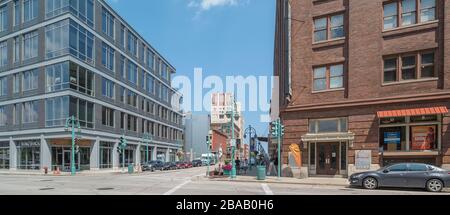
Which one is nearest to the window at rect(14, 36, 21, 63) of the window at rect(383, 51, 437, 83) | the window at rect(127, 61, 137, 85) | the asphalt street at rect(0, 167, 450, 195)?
the window at rect(127, 61, 137, 85)

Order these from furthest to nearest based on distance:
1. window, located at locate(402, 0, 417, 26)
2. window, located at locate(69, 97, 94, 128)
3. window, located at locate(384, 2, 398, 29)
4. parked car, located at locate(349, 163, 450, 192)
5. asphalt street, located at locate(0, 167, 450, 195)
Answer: window, located at locate(69, 97, 94, 128)
window, located at locate(384, 2, 398, 29)
window, located at locate(402, 0, 417, 26)
parked car, located at locate(349, 163, 450, 192)
asphalt street, located at locate(0, 167, 450, 195)

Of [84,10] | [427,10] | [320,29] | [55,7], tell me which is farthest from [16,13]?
[427,10]

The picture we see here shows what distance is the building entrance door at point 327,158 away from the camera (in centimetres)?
2648

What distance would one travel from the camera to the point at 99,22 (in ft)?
166

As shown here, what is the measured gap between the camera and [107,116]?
169 ft

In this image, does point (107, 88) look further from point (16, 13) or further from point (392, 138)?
point (392, 138)

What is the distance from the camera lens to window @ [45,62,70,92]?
42.8 m

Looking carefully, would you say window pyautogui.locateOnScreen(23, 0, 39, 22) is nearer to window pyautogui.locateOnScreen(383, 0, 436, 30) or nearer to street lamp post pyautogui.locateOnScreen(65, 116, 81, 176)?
street lamp post pyautogui.locateOnScreen(65, 116, 81, 176)

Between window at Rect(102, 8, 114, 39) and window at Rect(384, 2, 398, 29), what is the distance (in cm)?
3779

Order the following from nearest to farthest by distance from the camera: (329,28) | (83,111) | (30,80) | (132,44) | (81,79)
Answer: (329,28), (81,79), (83,111), (30,80), (132,44)

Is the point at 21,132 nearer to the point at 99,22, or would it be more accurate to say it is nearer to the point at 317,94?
the point at 99,22

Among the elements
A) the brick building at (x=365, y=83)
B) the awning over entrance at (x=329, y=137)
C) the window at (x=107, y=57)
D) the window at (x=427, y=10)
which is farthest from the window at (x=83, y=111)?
the window at (x=427, y=10)

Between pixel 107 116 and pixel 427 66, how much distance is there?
39492mm
